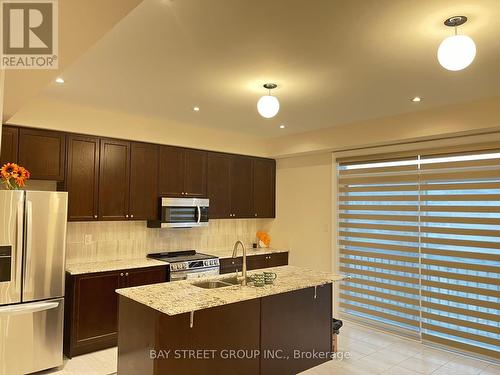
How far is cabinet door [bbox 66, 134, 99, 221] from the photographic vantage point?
4094 millimetres

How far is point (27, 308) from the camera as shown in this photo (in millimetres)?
3334

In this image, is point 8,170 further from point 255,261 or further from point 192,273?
point 255,261

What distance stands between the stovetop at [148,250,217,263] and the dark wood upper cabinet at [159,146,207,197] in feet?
2.86

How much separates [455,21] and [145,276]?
3.97m

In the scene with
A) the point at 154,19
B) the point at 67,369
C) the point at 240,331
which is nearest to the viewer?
the point at 154,19

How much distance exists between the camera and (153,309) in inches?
96.7

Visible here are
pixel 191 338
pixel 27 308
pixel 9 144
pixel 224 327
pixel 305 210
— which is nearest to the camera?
pixel 191 338

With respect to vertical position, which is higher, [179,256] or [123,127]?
[123,127]

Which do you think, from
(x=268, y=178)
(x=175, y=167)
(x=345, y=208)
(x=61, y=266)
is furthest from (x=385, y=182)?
(x=61, y=266)

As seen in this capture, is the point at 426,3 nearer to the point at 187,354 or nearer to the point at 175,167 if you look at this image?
the point at 187,354

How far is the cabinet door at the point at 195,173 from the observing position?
17.1ft

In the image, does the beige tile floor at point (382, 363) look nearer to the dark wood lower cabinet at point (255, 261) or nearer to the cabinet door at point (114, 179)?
the cabinet door at point (114, 179)

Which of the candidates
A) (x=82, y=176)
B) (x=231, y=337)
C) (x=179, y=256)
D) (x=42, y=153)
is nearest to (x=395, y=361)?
(x=231, y=337)

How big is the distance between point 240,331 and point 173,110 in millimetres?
2792
